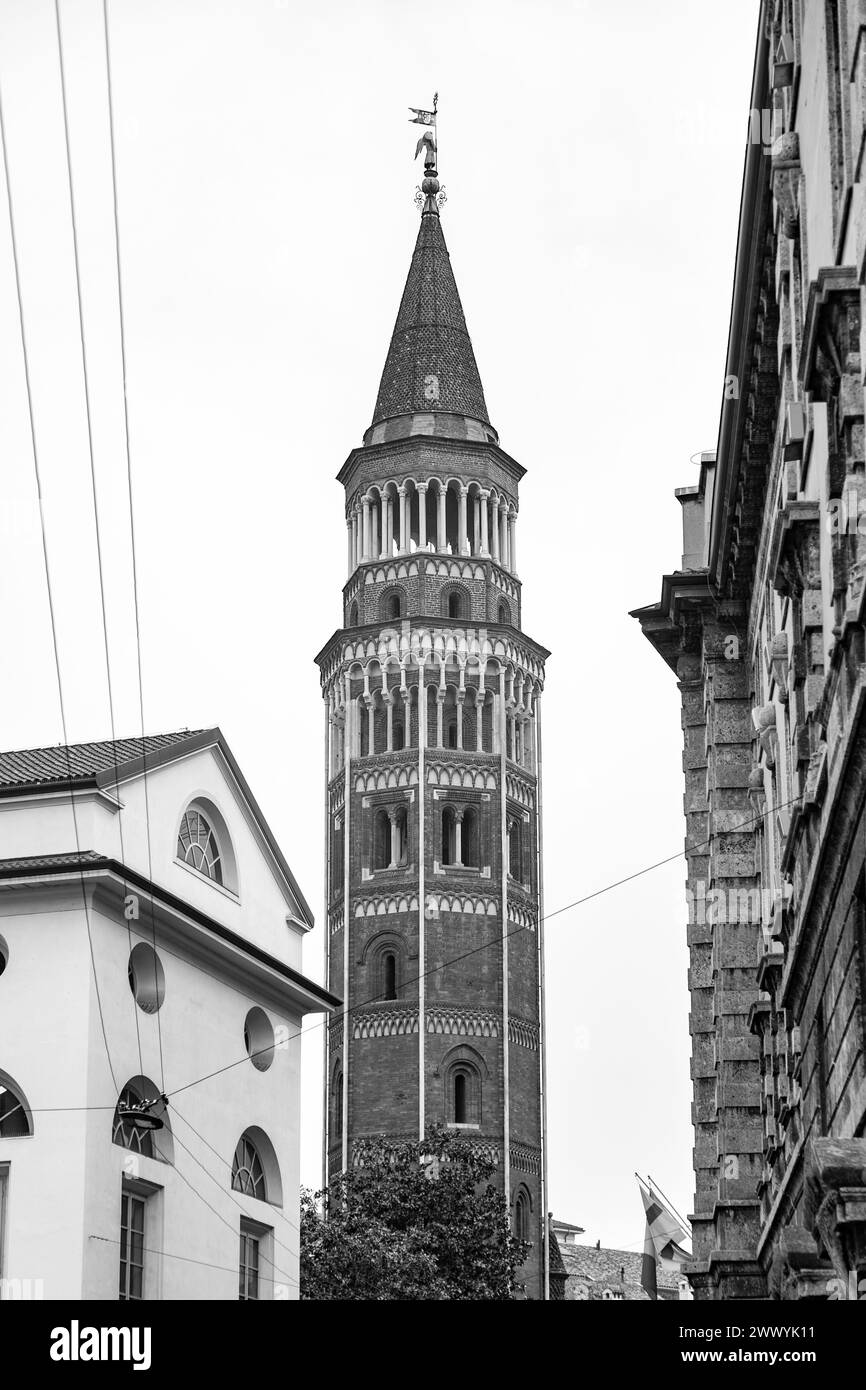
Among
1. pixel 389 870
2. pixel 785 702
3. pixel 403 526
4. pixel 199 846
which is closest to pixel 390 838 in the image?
pixel 389 870

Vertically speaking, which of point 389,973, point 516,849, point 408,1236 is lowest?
point 408,1236

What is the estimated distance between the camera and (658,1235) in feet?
121

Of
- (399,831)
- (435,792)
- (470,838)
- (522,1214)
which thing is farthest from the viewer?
(470,838)

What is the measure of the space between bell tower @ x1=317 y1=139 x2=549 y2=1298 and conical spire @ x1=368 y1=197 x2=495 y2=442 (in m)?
0.11

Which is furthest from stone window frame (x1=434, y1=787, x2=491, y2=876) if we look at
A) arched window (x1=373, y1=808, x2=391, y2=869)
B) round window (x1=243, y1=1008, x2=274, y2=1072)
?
round window (x1=243, y1=1008, x2=274, y2=1072)

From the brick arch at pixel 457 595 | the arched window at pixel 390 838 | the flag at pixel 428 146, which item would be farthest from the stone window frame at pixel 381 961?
the flag at pixel 428 146

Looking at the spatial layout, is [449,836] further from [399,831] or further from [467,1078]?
[467,1078]

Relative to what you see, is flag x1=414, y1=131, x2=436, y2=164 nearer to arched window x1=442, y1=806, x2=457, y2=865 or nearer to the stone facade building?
arched window x1=442, y1=806, x2=457, y2=865

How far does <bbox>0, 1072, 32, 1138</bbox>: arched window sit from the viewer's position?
29.8 m

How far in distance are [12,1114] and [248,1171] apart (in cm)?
615

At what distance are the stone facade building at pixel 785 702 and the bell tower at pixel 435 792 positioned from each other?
1986 inches

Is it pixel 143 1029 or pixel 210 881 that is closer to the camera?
pixel 143 1029

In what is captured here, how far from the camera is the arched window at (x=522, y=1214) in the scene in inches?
3204

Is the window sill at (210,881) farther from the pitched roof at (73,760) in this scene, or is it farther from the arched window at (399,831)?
the arched window at (399,831)
